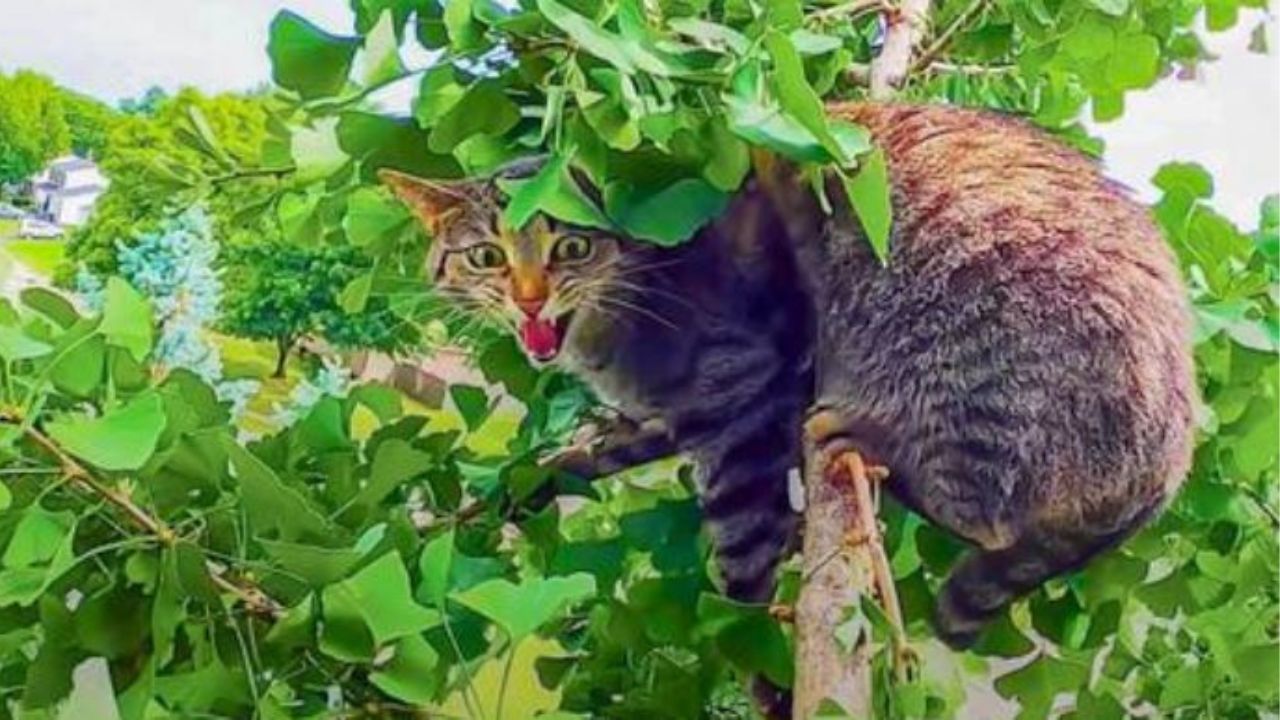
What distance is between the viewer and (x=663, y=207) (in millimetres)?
537

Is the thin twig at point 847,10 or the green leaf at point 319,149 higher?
the thin twig at point 847,10

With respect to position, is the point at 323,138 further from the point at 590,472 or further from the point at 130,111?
the point at 130,111

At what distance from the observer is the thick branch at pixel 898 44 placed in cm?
71

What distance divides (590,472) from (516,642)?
23 centimetres

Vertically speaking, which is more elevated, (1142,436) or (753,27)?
(753,27)

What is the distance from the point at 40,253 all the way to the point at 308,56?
1.41 ft

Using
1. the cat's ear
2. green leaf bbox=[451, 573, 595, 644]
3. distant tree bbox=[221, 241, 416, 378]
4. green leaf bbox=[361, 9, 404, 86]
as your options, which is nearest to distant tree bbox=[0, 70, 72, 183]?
distant tree bbox=[221, 241, 416, 378]

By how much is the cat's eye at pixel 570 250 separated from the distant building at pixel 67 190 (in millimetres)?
387

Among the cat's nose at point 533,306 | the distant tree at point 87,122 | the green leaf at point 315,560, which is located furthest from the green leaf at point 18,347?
the distant tree at point 87,122

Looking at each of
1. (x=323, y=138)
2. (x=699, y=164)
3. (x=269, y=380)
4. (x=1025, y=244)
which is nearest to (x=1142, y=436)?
(x=1025, y=244)

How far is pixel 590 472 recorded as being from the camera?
28.3 inches

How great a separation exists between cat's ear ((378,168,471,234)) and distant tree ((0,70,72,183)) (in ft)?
1.36

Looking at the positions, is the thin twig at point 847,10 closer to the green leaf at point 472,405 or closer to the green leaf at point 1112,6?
the green leaf at point 1112,6

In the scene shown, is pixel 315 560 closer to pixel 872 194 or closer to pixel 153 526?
pixel 153 526
